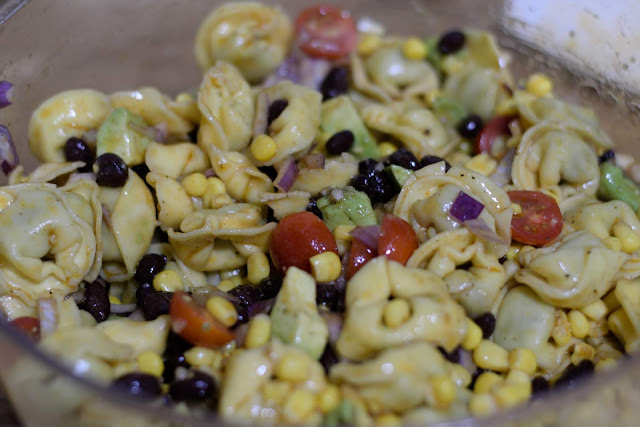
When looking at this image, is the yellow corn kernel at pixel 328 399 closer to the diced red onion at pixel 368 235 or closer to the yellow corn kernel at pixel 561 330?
the diced red onion at pixel 368 235

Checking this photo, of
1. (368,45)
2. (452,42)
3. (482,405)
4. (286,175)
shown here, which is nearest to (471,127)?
(452,42)

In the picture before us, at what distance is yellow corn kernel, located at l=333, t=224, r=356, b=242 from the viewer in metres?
3.04

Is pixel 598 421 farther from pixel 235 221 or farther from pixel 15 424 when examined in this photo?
pixel 15 424

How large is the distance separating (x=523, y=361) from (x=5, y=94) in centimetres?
292

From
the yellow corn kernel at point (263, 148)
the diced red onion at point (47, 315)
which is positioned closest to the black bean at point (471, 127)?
the yellow corn kernel at point (263, 148)

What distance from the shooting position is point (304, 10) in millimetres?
4699

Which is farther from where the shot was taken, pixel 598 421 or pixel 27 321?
pixel 27 321

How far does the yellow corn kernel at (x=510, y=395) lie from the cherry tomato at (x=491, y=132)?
1652 mm

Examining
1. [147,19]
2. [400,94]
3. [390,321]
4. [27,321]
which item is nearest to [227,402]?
[390,321]

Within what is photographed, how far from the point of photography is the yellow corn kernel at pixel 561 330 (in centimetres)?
287

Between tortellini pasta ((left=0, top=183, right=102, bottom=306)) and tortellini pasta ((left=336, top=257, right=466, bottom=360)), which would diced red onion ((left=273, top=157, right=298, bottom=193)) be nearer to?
tortellini pasta ((left=336, top=257, right=466, bottom=360))

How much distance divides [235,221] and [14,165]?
4.29ft

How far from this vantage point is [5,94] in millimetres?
3457

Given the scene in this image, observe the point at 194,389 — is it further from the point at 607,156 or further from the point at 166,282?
the point at 607,156
